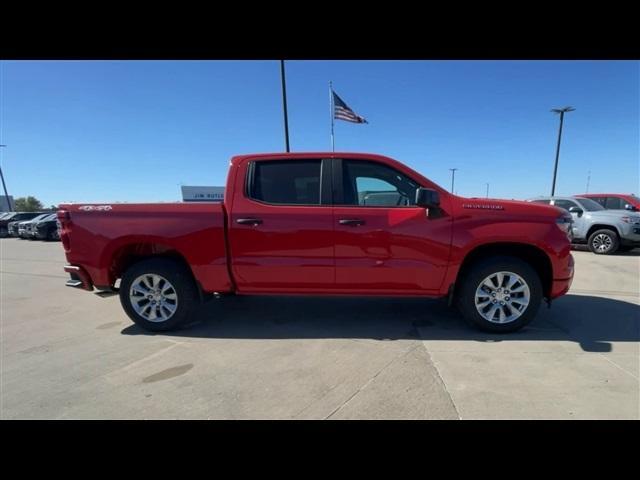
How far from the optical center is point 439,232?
3.29 m

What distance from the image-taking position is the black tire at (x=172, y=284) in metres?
3.50

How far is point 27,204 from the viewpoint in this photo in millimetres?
67188

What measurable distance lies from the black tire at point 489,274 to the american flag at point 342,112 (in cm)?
927

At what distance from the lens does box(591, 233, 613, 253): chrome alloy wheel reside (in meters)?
8.44

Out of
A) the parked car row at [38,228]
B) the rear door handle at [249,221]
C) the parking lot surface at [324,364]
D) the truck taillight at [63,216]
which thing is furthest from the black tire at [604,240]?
the parked car row at [38,228]

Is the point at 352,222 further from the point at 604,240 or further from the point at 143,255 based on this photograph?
the point at 604,240

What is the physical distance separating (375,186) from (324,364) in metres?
2.07

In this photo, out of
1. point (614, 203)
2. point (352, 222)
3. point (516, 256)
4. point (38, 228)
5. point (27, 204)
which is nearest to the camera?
point (352, 222)

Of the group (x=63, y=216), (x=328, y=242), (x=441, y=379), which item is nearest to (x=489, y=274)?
(x=441, y=379)

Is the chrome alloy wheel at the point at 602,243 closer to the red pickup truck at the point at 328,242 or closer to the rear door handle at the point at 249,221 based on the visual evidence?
the red pickup truck at the point at 328,242

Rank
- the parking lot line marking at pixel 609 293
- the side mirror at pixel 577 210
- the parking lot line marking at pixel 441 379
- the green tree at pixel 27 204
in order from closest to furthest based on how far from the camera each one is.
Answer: the parking lot line marking at pixel 441 379, the parking lot line marking at pixel 609 293, the side mirror at pixel 577 210, the green tree at pixel 27 204
